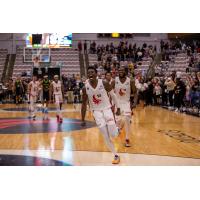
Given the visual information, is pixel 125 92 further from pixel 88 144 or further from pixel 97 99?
pixel 97 99

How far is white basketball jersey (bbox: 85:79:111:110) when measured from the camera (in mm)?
7234

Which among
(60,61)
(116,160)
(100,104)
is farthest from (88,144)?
(60,61)

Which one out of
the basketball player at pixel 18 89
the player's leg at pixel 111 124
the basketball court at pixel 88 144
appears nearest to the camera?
the player's leg at pixel 111 124

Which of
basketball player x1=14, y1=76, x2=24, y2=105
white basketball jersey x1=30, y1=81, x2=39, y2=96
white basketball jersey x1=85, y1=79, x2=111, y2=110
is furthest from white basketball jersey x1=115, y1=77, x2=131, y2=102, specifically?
basketball player x1=14, y1=76, x2=24, y2=105

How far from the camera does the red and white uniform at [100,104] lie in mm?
7223

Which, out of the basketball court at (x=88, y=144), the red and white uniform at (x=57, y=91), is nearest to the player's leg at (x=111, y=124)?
the basketball court at (x=88, y=144)

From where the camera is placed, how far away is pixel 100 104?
288 inches

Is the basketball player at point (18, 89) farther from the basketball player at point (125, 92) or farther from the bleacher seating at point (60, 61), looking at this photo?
the basketball player at point (125, 92)

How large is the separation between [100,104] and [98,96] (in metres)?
0.17

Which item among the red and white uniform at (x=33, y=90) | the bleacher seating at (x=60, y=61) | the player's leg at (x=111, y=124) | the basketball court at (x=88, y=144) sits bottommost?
the basketball court at (x=88, y=144)

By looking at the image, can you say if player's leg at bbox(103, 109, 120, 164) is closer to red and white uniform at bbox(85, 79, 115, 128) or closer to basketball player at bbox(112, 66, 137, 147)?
red and white uniform at bbox(85, 79, 115, 128)
